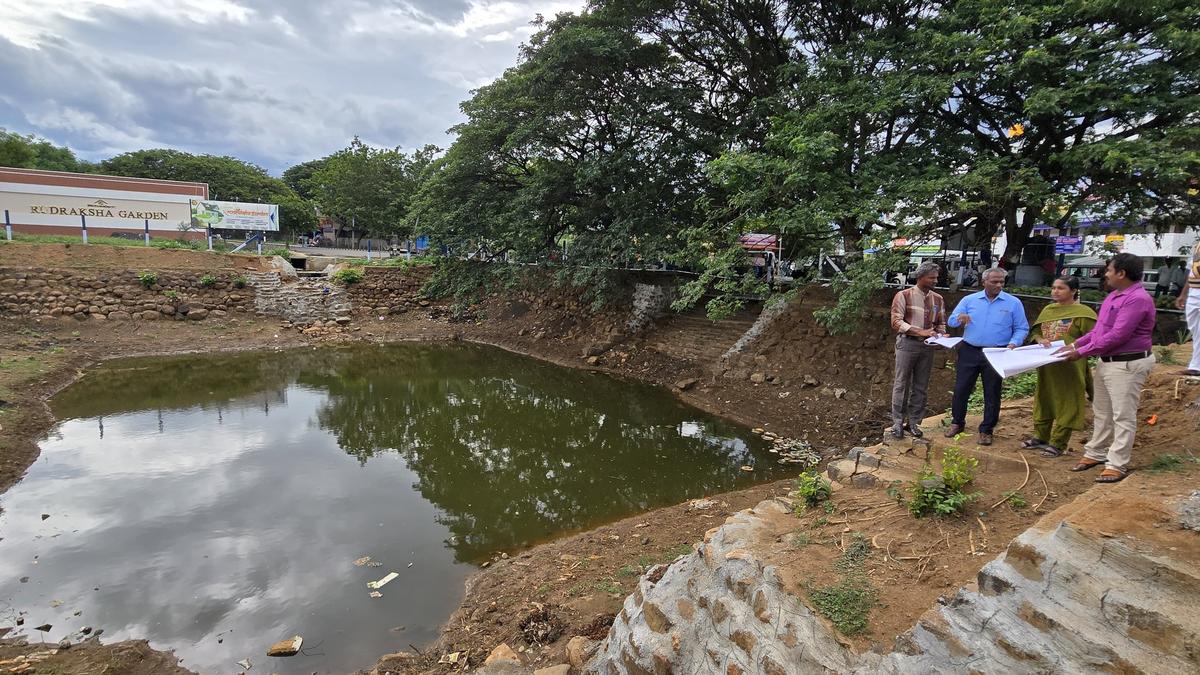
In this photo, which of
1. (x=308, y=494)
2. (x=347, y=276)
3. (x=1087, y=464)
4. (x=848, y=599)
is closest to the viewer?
(x=848, y=599)

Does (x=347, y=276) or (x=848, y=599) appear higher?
(x=347, y=276)

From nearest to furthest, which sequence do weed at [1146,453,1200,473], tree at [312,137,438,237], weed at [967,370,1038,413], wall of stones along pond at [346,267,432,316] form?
1. weed at [1146,453,1200,473]
2. weed at [967,370,1038,413]
3. wall of stones along pond at [346,267,432,316]
4. tree at [312,137,438,237]

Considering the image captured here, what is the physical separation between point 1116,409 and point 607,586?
3799mm

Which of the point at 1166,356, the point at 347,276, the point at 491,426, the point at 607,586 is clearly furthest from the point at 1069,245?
the point at 347,276

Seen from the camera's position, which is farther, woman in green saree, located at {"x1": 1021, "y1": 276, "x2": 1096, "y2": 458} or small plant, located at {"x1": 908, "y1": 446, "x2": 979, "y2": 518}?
woman in green saree, located at {"x1": 1021, "y1": 276, "x2": 1096, "y2": 458}

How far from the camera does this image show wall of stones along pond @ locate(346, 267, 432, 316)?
61.4 ft

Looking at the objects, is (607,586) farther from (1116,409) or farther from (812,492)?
(1116,409)

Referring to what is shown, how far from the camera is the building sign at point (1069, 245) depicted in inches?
A: 513

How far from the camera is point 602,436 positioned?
9438 mm

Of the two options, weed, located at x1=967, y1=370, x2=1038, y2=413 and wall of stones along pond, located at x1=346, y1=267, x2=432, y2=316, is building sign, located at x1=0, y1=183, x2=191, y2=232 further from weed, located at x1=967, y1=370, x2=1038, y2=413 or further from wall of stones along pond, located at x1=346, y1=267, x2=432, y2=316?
weed, located at x1=967, y1=370, x2=1038, y2=413

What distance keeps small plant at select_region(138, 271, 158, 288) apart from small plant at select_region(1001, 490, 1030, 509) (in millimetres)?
19800

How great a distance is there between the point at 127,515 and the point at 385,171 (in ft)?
82.7

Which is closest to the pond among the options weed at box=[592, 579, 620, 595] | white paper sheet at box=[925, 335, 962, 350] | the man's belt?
weed at box=[592, 579, 620, 595]

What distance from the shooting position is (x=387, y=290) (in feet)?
63.4
